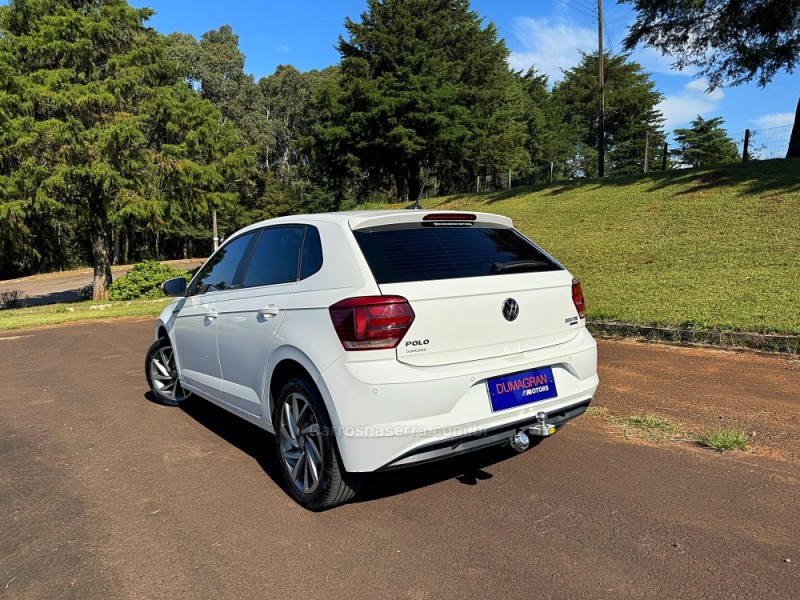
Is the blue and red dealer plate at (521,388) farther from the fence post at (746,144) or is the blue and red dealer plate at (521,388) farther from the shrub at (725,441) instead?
the fence post at (746,144)

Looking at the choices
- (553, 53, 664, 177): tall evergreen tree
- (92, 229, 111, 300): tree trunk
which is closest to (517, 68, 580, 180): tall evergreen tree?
(553, 53, 664, 177): tall evergreen tree

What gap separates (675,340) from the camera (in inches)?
295

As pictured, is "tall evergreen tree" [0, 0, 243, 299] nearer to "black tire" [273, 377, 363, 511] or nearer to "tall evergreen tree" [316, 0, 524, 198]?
"tall evergreen tree" [316, 0, 524, 198]

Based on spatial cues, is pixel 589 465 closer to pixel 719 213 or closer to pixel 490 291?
pixel 490 291

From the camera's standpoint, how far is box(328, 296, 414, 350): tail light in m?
2.95

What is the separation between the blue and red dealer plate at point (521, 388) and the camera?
316cm

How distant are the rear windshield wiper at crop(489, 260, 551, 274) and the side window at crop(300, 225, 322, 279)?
1.07 metres

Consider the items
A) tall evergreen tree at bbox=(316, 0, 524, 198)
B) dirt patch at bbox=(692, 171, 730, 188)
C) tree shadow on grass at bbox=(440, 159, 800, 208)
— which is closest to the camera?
tree shadow on grass at bbox=(440, 159, 800, 208)

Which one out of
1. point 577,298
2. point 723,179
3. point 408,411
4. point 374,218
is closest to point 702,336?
point 577,298

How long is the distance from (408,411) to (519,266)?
1.25m

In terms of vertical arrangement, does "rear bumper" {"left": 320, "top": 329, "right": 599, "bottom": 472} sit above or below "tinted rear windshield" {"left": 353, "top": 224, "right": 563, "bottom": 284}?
below

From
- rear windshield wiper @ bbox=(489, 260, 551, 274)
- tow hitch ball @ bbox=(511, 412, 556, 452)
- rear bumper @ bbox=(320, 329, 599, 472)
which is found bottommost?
tow hitch ball @ bbox=(511, 412, 556, 452)

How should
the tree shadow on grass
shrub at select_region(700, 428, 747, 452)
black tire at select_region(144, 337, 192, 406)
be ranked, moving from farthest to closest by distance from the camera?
the tree shadow on grass → black tire at select_region(144, 337, 192, 406) → shrub at select_region(700, 428, 747, 452)

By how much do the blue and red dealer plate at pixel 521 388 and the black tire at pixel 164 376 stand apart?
12.1 ft
